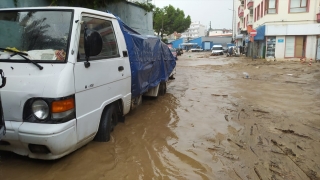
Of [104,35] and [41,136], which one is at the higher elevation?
[104,35]

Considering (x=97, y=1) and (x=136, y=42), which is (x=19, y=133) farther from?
(x=97, y=1)

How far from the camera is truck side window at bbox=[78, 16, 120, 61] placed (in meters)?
3.79


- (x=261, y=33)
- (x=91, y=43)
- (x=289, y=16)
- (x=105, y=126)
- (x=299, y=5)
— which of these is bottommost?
(x=105, y=126)

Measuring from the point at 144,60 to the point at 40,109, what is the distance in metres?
3.19

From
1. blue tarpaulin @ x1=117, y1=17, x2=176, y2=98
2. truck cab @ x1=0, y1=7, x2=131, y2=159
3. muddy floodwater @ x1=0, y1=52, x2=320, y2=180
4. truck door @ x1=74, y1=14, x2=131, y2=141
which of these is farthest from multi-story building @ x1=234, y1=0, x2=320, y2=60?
truck cab @ x1=0, y1=7, x2=131, y2=159

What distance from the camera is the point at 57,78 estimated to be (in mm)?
3039

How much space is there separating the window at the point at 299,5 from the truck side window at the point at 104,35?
90.6ft

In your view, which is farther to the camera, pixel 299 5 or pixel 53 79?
pixel 299 5

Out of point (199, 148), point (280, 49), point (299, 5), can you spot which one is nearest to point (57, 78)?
point (199, 148)

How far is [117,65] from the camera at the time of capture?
173 inches

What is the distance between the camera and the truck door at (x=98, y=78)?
3373mm

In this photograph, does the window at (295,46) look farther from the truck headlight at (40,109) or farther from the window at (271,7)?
the truck headlight at (40,109)

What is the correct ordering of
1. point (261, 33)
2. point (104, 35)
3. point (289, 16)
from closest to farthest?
point (104, 35)
point (289, 16)
point (261, 33)

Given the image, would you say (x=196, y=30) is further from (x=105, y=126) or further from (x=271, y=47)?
(x=105, y=126)
